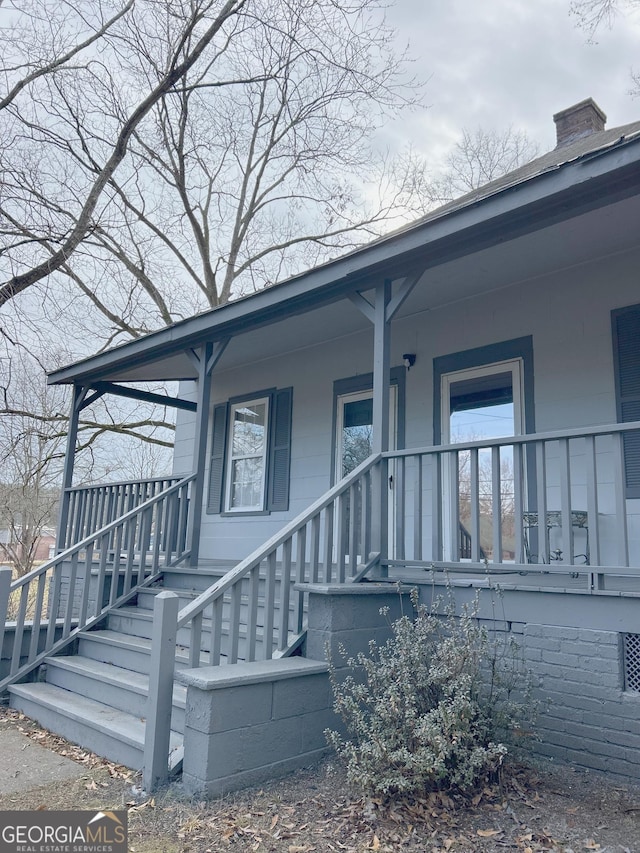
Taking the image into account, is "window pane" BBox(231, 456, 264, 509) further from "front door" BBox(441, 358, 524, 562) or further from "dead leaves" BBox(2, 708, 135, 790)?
"dead leaves" BBox(2, 708, 135, 790)

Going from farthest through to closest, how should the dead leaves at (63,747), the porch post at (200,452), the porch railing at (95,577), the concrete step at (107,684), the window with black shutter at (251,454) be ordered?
the window with black shutter at (251,454) → the porch post at (200,452) → the porch railing at (95,577) → the concrete step at (107,684) → the dead leaves at (63,747)

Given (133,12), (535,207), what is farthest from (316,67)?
(535,207)

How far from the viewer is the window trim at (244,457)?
26.3 feet

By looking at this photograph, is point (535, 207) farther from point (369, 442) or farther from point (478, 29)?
point (478, 29)

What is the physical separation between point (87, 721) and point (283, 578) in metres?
1.67

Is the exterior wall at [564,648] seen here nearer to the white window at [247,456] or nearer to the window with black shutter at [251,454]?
the window with black shutter at [251,454]

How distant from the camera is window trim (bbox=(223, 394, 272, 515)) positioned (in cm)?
803

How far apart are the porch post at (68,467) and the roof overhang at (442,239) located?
208 centimetres

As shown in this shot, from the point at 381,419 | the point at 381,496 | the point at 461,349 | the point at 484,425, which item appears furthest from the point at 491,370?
the point at 381,496

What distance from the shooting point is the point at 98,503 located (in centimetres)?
762

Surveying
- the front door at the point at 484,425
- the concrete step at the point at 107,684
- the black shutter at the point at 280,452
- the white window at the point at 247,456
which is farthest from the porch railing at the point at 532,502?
the white window at the point at 247,456

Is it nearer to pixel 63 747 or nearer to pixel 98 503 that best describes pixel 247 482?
pixel 98 503

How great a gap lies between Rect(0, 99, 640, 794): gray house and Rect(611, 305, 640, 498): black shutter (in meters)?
0.02

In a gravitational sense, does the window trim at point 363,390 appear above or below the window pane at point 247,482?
above
